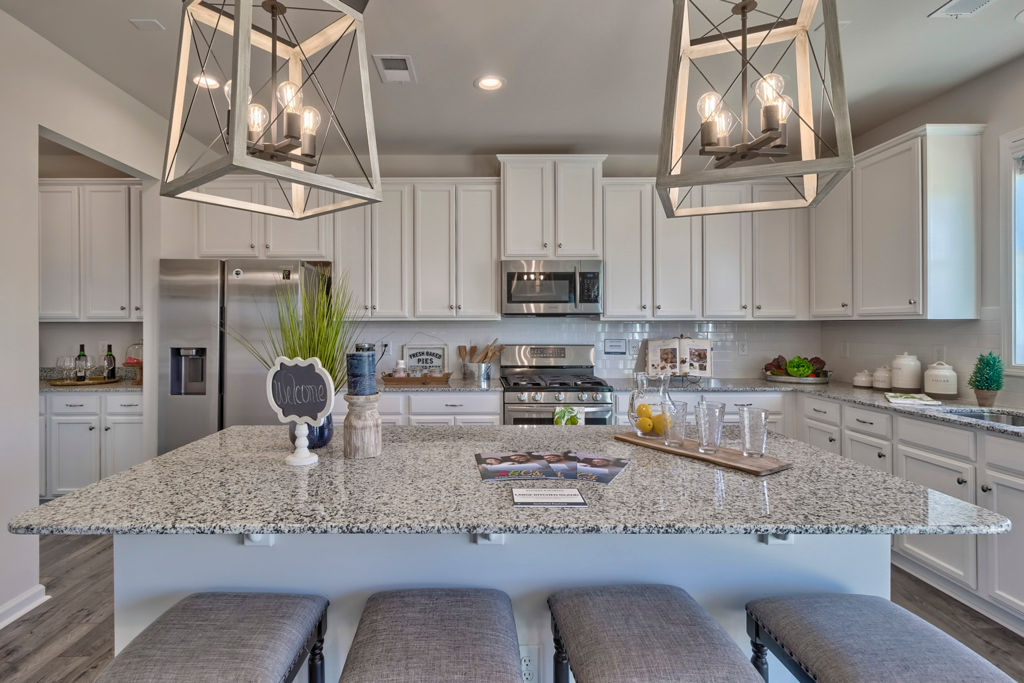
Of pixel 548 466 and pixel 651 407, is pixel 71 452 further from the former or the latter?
pixel 651 407

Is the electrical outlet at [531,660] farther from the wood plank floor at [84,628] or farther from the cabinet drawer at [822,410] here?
the cabinet drawer at [822,410]

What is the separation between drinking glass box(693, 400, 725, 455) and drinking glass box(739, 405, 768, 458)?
0.20 ft

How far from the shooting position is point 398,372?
12.5 feet

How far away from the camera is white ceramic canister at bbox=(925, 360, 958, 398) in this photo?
2.89m

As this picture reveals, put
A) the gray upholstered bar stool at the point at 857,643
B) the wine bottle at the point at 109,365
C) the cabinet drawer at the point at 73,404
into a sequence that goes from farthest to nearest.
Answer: the wine bottle at the point at 109,365, the cabinet drawer at the point at 73,404, the gray upholstered bar stool at the point at 857,643

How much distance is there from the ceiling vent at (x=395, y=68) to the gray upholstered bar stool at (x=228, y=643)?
2504 millimetres

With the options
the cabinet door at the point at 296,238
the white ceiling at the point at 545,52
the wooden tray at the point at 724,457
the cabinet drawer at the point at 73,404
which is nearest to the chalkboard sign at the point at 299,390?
the wooden tray at the point at 724,457

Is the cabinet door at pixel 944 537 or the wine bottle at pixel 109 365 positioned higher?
the wine bottle at pixel 109 365

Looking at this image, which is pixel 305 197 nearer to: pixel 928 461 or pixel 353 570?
pixel 353 570

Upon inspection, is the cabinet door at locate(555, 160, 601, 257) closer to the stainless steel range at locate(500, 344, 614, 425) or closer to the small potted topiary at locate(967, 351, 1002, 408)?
the stainless steel range at locate(500, 344, 614, 425)

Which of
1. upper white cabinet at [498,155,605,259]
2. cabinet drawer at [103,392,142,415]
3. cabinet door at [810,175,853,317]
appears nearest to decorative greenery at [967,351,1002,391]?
cabinet door at [810,175,853,317]

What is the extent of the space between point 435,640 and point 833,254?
146 inches

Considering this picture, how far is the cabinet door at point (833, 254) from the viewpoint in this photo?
3.41 m

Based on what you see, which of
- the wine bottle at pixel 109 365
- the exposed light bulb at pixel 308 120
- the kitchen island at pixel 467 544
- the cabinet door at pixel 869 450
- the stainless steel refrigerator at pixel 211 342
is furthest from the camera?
the wine bottle at pixel 109 365
